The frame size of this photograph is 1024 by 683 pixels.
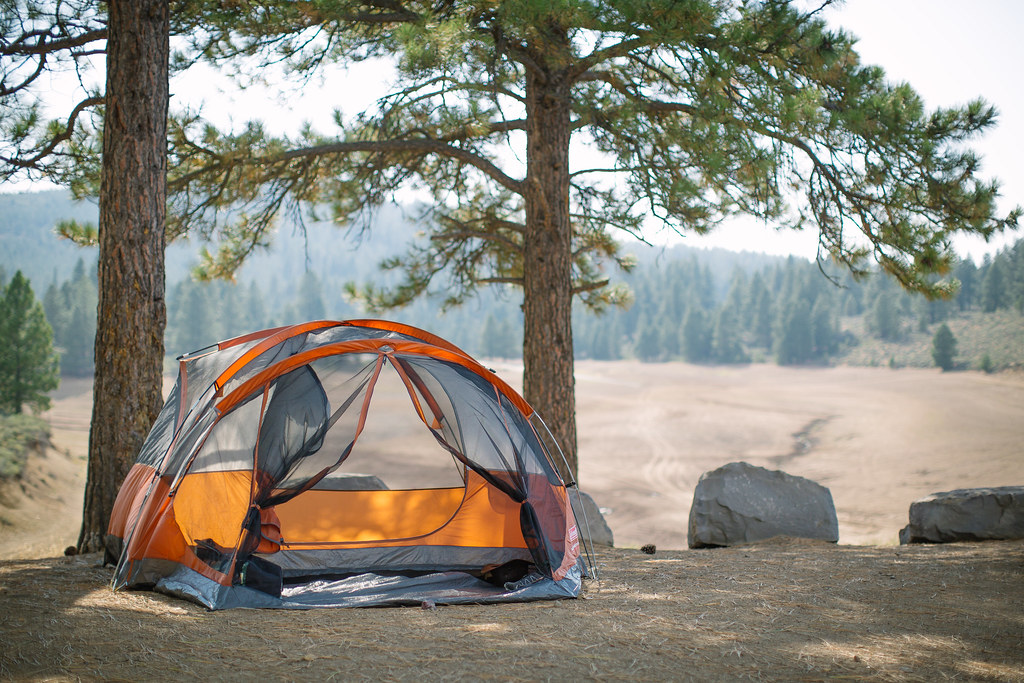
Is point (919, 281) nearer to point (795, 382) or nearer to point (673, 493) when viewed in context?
point (673, 493)

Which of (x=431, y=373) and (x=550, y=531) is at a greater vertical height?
(x=431, y=373)

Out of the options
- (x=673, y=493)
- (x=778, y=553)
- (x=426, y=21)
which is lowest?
(x=673, y=493)

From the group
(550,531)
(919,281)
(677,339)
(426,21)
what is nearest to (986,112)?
(919,281)

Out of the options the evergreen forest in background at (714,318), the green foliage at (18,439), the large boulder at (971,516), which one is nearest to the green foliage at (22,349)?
the green foliage at (18,439)

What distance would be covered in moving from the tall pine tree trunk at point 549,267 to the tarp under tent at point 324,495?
5.94 feet

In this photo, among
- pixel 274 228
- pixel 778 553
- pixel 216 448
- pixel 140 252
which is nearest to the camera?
pixel 216 448

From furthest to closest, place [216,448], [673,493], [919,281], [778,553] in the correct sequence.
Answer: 1. [673,493]
2. [919,281]
3. [778,553]
4. [216,448]

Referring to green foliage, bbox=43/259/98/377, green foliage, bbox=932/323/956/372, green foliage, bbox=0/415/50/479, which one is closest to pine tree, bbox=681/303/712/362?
green foliage, bbox=932/323/956/372

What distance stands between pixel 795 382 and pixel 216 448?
59.3 m

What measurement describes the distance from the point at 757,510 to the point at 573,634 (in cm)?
397

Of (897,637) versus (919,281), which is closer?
(897,637)

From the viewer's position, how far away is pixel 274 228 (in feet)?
24.6

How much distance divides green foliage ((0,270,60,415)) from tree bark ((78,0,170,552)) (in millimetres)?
21210

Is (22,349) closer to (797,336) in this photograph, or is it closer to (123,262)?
(123,262)
